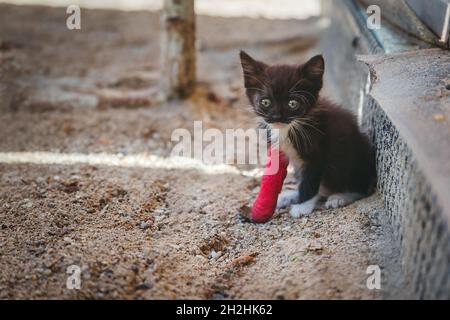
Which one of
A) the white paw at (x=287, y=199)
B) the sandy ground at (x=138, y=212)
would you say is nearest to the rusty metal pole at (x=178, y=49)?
the sandy ground at (x=138, y=212)

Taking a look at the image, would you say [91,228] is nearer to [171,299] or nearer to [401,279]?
[171,299]

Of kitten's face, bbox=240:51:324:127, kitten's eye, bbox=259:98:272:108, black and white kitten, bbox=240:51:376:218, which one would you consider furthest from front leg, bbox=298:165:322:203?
kitten's eye, bbox=259:98:272:108

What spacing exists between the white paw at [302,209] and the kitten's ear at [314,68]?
0.81 meters

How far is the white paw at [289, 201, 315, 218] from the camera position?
3.26 metres

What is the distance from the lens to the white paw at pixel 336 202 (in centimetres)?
324

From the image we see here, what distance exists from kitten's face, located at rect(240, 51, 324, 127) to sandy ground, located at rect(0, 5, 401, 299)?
2.15 ft

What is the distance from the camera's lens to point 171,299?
2.39m

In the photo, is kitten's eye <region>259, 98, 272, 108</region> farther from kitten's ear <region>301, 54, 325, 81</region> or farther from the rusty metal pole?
the rusty metal pole

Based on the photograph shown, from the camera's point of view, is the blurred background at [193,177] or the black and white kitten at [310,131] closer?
the blurred background at [193,177]

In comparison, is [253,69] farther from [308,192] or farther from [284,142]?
[308,192]

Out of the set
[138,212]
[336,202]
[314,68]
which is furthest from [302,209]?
[138,212]

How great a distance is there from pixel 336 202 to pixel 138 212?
125 cm

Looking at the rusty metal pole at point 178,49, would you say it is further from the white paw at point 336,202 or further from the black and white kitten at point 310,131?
the white paw at point 336,202
